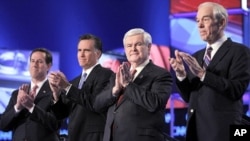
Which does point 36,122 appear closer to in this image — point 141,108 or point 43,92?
point 43,92

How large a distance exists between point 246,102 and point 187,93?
13.8ft

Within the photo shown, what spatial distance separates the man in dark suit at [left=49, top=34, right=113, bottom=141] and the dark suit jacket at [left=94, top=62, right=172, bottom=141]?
12.5 inches

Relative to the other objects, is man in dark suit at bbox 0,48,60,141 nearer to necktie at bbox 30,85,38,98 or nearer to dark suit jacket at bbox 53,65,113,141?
necktie at bbox 30,85,38,98

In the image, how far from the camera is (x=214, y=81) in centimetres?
303

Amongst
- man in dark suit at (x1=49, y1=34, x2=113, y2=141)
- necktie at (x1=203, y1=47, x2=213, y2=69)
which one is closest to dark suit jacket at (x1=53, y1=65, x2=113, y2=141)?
man in dark suit at (x1=49, y1=34, x2=113, y2=141)

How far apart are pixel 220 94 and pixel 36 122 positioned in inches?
61.4

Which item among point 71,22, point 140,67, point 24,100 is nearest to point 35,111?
point 24,100

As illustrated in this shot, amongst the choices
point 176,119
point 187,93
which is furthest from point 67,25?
point 187,93

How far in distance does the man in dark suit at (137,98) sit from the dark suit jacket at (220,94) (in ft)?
0.59

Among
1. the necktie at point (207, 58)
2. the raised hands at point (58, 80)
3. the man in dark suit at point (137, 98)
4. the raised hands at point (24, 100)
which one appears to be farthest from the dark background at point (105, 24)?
the necktie at point (207, 58)

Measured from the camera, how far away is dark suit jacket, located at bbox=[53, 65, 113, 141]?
11.9 feet

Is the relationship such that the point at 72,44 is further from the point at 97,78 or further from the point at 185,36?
the point at 97,78

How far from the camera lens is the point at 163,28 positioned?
A: 813 cm

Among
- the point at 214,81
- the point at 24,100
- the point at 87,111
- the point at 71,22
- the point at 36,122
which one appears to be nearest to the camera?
the point at 214,81
